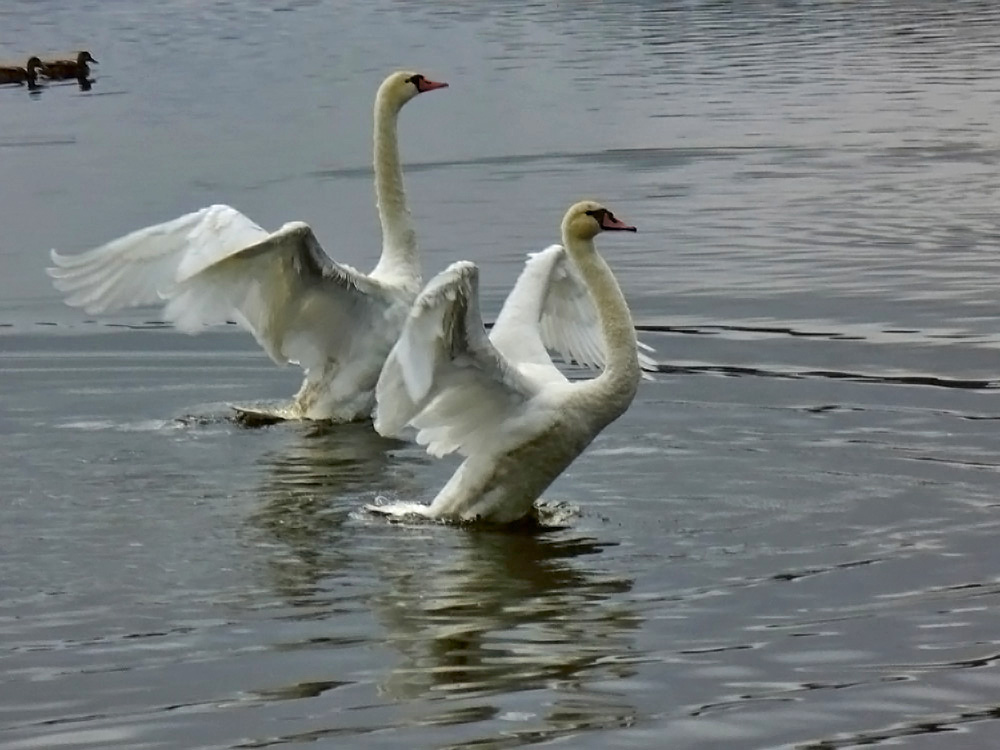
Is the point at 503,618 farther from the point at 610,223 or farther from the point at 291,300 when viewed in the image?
the point at 291,300

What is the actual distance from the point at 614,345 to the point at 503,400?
1.71 ft

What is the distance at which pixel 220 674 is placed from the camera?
23.2 feet

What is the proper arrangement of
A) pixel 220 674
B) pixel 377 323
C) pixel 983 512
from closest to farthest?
pixel 220 674 → pixel 983 512 → pixel 377 323

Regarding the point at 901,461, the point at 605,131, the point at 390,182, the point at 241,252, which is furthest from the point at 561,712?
the point at 605,131

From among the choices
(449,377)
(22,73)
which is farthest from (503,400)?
(22,73)

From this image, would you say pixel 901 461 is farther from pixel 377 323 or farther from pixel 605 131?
pixel 605 131

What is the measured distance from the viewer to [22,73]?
2991cm

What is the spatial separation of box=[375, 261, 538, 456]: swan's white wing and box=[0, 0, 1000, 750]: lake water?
1.55 ft

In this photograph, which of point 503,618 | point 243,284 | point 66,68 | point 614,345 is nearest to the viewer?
point 503,618

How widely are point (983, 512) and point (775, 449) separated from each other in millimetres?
1503

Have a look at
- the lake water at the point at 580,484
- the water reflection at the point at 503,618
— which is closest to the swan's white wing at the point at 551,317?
the lake water at the point at 580,484

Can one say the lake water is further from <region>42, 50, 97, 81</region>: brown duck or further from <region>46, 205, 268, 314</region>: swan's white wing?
<region>42, 50, 97, 81</region>: brown duck

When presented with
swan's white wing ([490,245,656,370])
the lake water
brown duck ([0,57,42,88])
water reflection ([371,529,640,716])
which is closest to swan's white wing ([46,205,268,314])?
the lake water

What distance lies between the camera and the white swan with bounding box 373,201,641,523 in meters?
8.71
